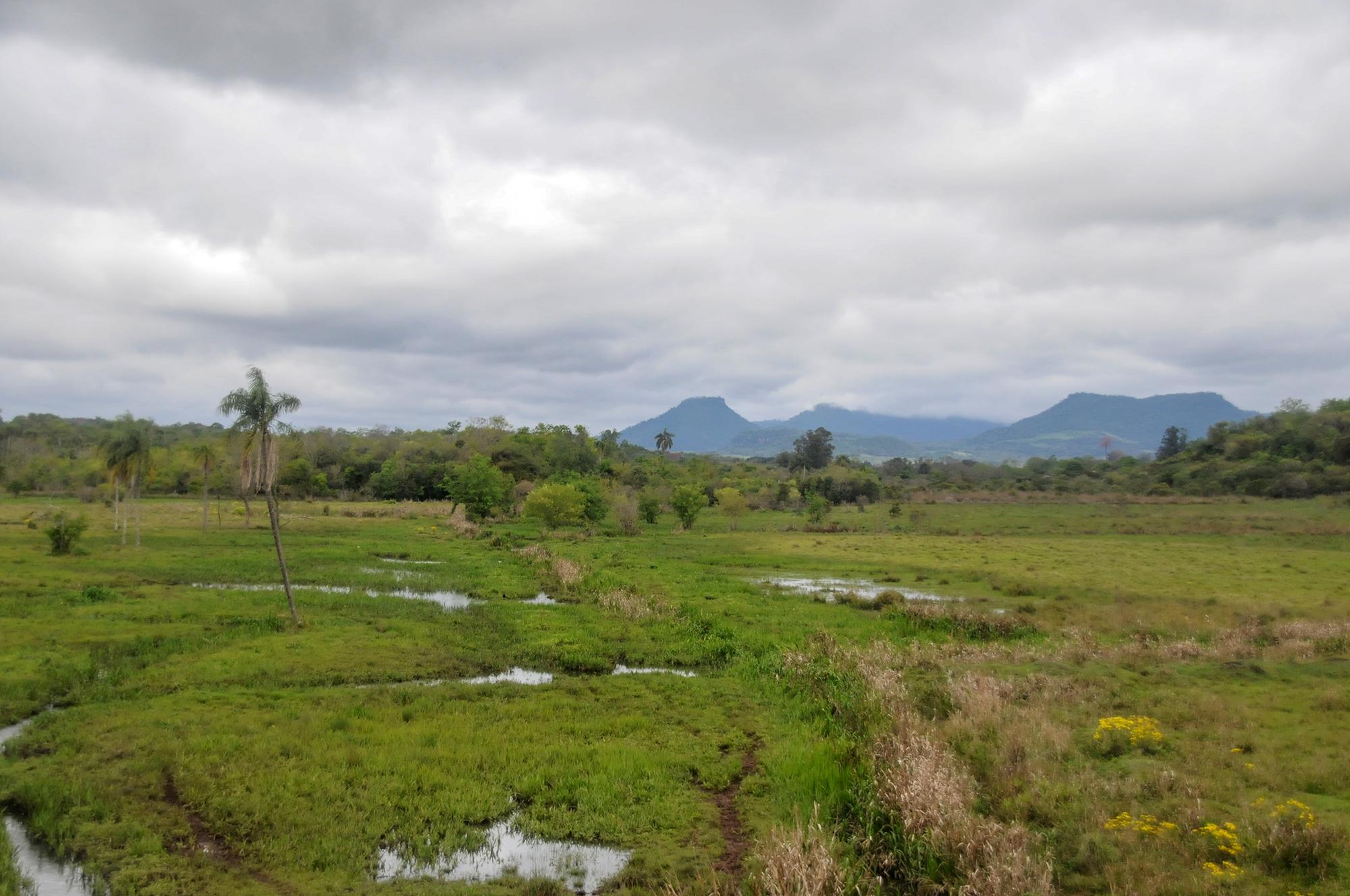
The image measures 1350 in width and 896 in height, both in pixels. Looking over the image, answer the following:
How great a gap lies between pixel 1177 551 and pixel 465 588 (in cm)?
5139

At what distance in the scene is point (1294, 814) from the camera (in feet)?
33.6

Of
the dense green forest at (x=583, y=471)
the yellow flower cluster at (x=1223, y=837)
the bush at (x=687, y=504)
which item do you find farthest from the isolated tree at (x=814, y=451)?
the yellow flower cluster at (x=1223, y=837)

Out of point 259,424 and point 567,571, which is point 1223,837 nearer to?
point 259,424

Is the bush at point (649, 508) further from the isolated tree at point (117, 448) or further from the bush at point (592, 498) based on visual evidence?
the isolated tree at point (117, 448)

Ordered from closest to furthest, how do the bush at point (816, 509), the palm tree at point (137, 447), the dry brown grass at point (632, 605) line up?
1. the dry brown grass at point (632, 605)
2. the palm tree at point (137, 447)
3. the bush at point (816, 509)

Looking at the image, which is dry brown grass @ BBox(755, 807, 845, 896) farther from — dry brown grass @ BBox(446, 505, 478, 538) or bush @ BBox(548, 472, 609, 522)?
bush @ BBox(548, 472, 609, 522)

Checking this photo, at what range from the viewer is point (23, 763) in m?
13.4

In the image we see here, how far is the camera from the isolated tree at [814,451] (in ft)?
548

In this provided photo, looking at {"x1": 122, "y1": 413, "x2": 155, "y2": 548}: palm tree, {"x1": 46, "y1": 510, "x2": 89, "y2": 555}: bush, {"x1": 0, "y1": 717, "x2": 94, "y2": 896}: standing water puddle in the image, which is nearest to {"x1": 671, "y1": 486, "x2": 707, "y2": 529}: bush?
{"x1": 122, "y1": 413, "x2": 155, "y2": 548}: palm tree

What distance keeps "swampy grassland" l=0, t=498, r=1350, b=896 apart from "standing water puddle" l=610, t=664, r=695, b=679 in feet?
0.94

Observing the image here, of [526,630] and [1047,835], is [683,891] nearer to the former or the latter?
[1047,835]

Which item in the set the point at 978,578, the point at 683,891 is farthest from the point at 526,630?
the point at 978,578

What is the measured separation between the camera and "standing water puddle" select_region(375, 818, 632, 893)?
10594mm

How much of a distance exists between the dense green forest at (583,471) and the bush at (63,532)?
18.8 m
